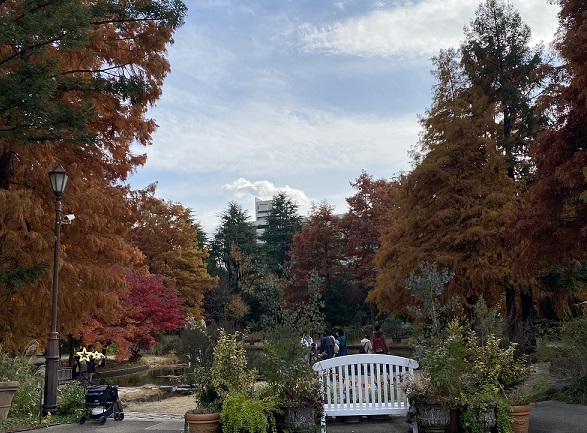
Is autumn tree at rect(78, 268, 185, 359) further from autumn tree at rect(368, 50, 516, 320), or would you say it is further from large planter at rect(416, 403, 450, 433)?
large planter at rect(416, 403, 450, 433)

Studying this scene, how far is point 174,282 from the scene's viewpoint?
121 ft

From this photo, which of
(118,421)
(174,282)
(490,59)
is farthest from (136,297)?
(490,59)

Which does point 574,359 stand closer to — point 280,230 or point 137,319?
point 137,319

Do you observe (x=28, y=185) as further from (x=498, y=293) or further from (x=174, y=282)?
(x=174, y=282)

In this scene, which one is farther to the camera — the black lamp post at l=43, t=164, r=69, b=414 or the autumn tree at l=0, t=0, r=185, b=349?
the black lamp post at l=43, t=164, r=69, b=414

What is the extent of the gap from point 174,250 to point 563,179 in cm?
3025

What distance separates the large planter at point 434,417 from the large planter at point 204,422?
2.63 m

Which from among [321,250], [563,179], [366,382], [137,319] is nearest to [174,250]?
[321,250]

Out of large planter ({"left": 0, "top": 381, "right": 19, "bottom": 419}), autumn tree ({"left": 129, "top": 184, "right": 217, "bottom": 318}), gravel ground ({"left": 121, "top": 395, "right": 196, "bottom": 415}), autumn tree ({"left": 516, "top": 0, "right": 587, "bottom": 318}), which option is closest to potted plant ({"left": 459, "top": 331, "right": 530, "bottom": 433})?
autumn tree ({"left": 516, "top": 0, "right": 587, "bottom": 318})

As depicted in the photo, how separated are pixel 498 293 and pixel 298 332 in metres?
13.2

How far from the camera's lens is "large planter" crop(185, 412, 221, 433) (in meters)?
6.96

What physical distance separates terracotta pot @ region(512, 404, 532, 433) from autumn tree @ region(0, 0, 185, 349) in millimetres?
8601

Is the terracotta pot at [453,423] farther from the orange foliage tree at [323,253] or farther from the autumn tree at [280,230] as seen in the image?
the autumn tree at [280,230]

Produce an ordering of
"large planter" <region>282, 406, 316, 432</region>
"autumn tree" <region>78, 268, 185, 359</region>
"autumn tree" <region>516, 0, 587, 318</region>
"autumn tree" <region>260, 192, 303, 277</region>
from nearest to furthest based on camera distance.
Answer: "large planter" <region>282, 406, 316, 432</region> → "autumn tree" <region>516, 0, 587, 318</region> → "autumn tree" <region>78, 268, 185, 359</region> → "autumn tree" <region>260, 192, 303, 277</region>
